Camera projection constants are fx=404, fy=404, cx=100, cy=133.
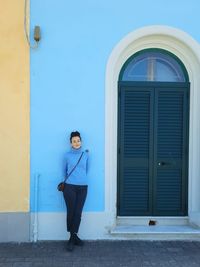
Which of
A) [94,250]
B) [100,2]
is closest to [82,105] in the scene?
[100,2]

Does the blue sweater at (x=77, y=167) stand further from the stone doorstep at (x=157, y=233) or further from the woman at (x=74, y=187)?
the stone doorstep at (x=157, y=233)

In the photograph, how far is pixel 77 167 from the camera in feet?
20.0

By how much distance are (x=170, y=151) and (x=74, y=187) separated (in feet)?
5.77

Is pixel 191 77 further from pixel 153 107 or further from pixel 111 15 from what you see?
pixel 111 15

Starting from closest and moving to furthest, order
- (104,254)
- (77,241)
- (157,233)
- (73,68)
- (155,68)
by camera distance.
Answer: (104,254)
(77,241)
(73,68)
(157,233)
(155,68)

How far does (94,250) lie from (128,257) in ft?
1.81

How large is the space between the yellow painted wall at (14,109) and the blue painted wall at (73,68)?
136 mm

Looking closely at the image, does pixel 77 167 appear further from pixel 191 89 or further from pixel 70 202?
pixel 191 89

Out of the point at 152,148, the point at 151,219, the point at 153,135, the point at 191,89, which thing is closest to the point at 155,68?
the point at 191,89

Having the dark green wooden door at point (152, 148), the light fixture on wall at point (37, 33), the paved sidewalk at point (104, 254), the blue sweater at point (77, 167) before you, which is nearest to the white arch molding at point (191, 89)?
the dark green wooden door at point (152, 148)

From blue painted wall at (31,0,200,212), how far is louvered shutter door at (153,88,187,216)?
99cm

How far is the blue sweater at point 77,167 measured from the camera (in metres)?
6.07

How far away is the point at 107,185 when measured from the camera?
638 centimetres

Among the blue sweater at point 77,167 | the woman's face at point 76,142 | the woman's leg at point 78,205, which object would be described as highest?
the woman's face at point 76,142
